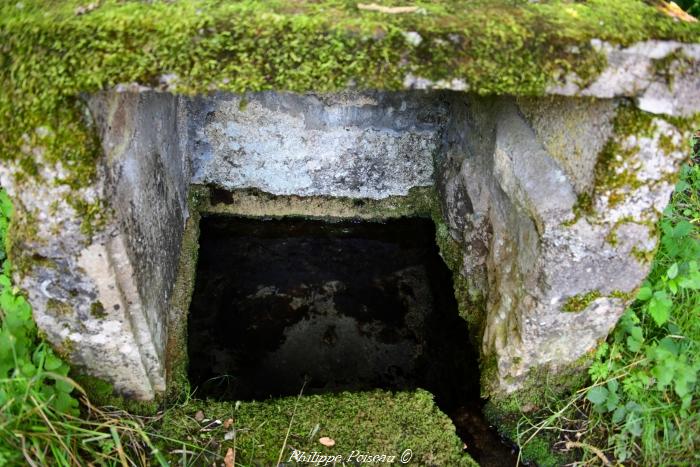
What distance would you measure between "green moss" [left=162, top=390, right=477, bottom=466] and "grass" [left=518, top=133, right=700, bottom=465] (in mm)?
398

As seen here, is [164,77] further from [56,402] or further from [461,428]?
[461,428]

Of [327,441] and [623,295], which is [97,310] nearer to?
[327,441]

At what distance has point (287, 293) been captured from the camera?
3123 mm

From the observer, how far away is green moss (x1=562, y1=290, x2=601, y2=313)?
6.84 feet

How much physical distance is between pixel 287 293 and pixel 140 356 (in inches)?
43.6

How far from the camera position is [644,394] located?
7.24 feet

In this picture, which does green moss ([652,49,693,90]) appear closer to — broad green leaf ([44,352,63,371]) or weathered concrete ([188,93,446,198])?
weathered concrete ([188,93,446,198])

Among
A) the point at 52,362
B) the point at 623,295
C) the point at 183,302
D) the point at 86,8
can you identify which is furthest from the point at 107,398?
the point at 623,295

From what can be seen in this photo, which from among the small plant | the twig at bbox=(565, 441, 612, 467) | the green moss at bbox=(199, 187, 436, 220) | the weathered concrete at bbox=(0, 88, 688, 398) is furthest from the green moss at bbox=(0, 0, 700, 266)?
the green moss at bbox=(199, 187, 436, 220)

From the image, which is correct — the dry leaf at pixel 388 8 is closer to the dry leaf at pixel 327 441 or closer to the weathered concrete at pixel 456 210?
the weathered concrete at pixel 456 210

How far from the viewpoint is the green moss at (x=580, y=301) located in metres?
2.09

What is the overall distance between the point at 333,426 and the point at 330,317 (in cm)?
84

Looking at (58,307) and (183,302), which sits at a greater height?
(58,307)

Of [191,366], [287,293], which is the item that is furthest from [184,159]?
[191,366]
